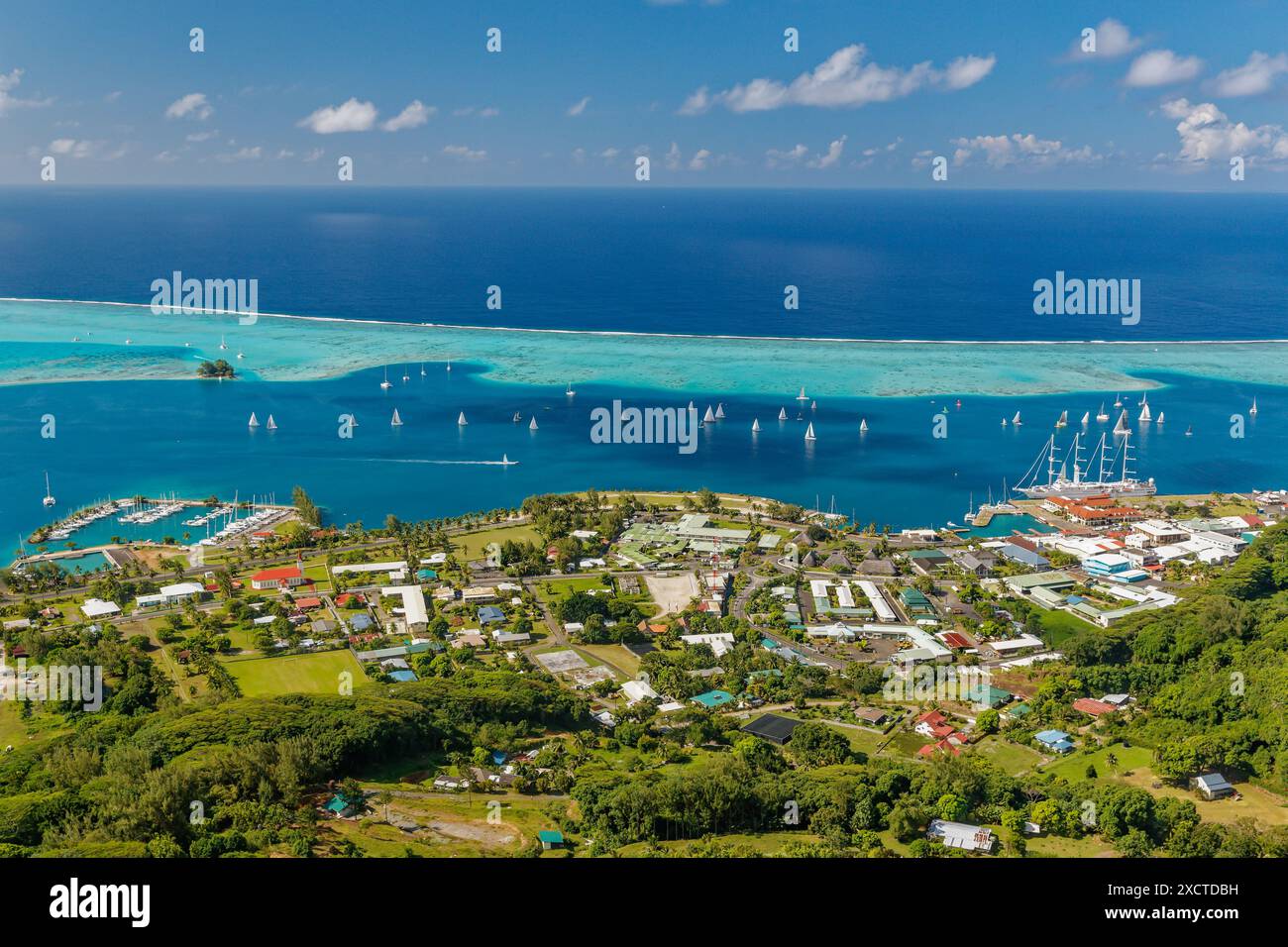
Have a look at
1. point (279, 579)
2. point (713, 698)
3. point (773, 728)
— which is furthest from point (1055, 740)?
point (279, 579)

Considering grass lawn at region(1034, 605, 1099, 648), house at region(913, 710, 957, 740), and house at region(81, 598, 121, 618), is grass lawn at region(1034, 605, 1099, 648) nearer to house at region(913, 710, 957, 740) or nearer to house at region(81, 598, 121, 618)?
house at region(913, 710, 957, 740)

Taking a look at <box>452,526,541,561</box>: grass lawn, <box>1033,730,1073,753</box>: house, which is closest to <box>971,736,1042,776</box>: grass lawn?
<box>1033,730,1073,753</box>: house

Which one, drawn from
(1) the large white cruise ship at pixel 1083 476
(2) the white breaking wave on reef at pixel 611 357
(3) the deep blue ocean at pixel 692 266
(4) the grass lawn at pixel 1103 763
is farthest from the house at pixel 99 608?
(3) the deep blue ocean at pixel 692 266

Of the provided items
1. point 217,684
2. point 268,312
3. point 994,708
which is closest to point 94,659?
point 217,684

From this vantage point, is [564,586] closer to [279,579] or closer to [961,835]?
[279,579]

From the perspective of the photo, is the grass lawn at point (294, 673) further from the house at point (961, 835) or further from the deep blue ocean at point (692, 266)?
the deep blue ocean at point (692, 266)

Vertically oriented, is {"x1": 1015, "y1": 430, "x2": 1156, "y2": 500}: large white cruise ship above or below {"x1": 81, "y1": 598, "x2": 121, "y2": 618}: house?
above
